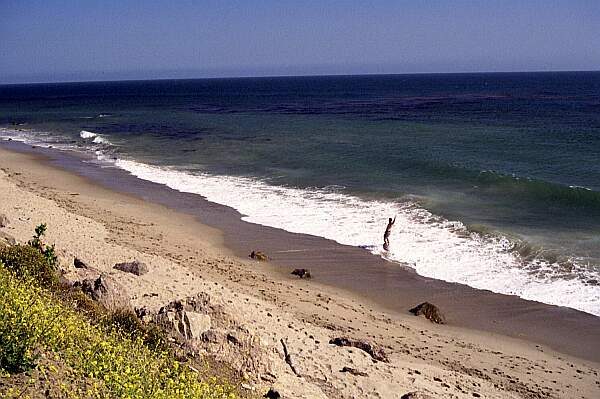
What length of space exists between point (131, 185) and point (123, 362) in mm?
22398

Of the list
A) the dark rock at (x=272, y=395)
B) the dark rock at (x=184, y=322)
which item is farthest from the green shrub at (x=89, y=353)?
the dark rock at (x=184, y=322)

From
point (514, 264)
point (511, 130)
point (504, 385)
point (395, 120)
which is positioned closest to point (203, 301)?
point (504, 385)

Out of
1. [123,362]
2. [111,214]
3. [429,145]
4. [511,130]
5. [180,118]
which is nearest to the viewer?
[123,362]

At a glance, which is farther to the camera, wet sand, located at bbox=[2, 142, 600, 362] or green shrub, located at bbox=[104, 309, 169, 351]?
wet sand, located at bbox=[2, 142, 600, 362]

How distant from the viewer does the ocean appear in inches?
713

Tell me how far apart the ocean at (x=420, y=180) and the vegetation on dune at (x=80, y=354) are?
1006 centimetres

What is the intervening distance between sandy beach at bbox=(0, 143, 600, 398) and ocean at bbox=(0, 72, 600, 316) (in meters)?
1.28

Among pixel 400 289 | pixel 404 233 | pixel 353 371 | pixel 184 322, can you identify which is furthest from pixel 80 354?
pixel 404 233

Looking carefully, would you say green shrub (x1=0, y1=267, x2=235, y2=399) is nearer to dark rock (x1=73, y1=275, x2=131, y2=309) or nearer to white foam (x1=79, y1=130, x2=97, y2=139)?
dark rock (x1=73, y1=275, x2=131, y2=309)

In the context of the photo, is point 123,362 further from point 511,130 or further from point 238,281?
point 511,130

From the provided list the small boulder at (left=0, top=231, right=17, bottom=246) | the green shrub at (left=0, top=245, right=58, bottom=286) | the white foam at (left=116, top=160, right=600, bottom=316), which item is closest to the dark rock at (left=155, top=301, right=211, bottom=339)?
the green shrub at (left=0, top=245, right=58, bottom=286)

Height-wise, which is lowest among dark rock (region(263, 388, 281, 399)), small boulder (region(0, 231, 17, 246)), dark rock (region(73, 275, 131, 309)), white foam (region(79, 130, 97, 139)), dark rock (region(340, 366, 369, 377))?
dark rock (region(340, 366, 369, 377))

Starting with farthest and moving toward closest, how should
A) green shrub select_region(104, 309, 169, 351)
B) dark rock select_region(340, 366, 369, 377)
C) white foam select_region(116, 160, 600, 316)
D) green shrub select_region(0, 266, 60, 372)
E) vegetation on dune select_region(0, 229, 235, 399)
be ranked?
white foam select_region(116, 160, 600, 316)
dark rock select_region(340, 366, 369, 377)
green shrub select_region(104, 309, 169, 351)
green shrub select_region(0, 266, 60, 372)
vegetation on dune select_region(0, 229, 235, 399)

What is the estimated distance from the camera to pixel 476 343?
43.1 feet
